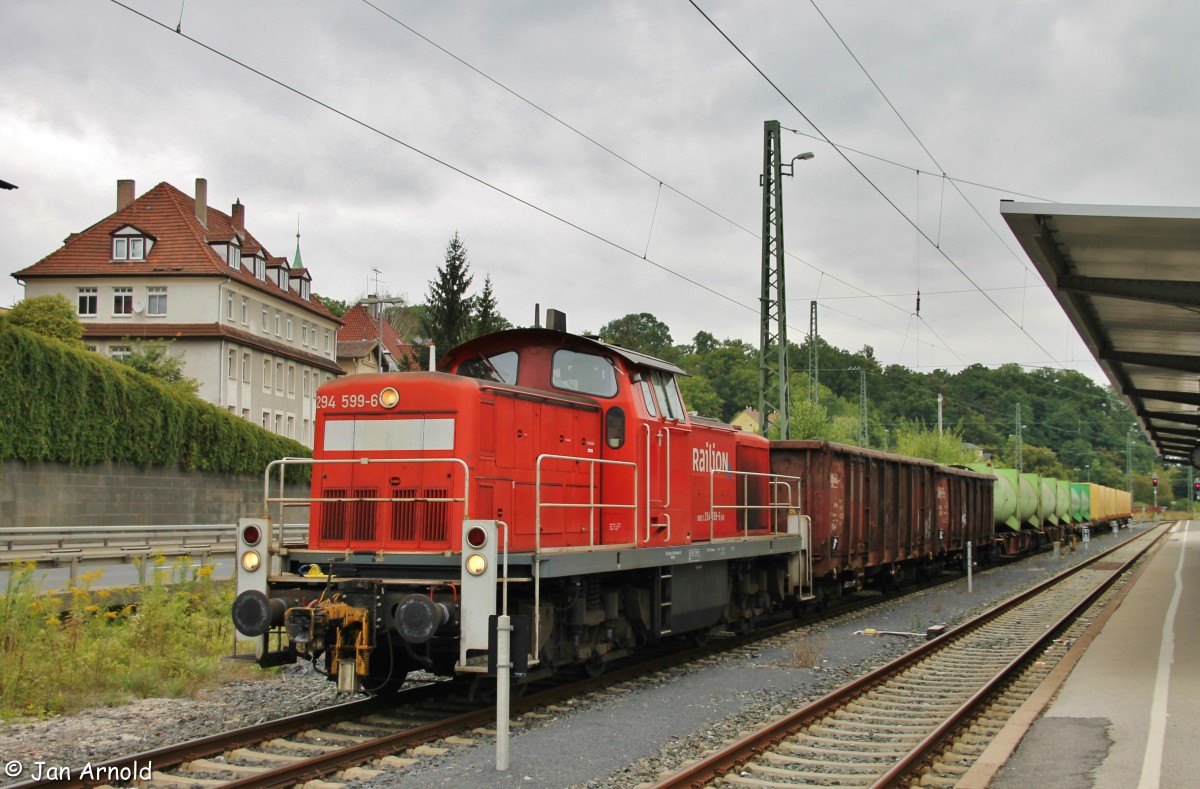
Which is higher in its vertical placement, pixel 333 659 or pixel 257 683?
pixel 333 659

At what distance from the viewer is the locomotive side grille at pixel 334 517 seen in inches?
369

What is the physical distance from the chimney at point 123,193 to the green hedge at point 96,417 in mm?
24886

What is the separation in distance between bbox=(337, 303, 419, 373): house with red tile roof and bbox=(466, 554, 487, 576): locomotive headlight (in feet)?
192

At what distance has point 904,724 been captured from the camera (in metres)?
9.06

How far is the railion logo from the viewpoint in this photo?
40.7 feet

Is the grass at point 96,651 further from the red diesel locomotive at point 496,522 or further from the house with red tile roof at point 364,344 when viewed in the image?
the house with red tile roof at point 364,344

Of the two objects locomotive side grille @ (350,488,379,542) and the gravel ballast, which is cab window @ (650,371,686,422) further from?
locomotive side grille @ (350,488,379,542)

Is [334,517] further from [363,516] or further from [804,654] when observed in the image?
[804,654]

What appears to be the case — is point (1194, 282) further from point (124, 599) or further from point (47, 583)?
point (47, 583)

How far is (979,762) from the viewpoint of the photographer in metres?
7.36

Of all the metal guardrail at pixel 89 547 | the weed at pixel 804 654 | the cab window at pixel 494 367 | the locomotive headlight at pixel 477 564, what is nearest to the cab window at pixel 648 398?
the cab window at pixel 494 367

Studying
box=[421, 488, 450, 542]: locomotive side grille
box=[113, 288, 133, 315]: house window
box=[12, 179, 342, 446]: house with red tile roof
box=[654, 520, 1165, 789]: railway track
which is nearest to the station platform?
box=[654, 520, 1165, 789]: railway track

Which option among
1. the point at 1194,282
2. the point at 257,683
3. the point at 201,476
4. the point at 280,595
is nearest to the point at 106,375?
the point at 201,476

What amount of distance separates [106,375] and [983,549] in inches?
1016
